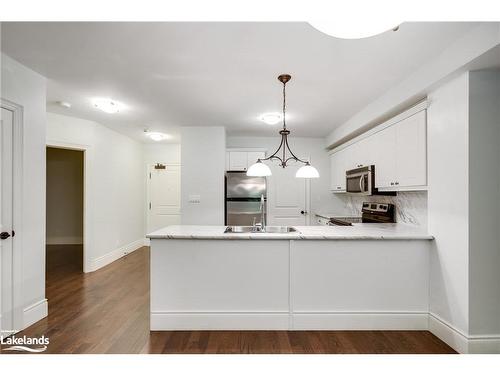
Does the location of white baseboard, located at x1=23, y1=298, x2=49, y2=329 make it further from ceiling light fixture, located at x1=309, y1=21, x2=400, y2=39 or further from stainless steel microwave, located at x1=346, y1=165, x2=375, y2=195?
stainless steel microwave, located at x1=346, y1=165, x2=375, y2=195

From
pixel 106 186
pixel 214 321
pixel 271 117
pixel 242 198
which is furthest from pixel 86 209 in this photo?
→ pixel 271 117

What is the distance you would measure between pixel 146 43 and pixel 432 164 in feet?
8.43

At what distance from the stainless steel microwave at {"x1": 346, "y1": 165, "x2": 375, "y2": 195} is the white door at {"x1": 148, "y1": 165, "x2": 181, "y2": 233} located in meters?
3.82

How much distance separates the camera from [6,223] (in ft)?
7.66

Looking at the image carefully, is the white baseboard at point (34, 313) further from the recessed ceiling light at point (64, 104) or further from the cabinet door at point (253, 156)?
the cabinet door at point (253, 156)

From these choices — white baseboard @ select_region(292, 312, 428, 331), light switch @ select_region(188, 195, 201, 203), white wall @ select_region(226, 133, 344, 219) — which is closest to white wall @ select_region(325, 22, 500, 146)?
white wall @ select_region(226, 133, 344, 219)

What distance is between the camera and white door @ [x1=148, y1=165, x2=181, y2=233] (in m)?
6.38

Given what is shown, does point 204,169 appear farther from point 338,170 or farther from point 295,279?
point 295,279

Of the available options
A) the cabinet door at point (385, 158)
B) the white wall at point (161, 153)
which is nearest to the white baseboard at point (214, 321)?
the cabinet door at point (385, 158)

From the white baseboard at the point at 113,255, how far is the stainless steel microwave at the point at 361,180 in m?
4.17

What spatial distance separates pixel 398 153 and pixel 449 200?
0.90m

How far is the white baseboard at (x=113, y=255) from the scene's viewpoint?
14.5 feet

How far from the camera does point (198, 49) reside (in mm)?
2162
